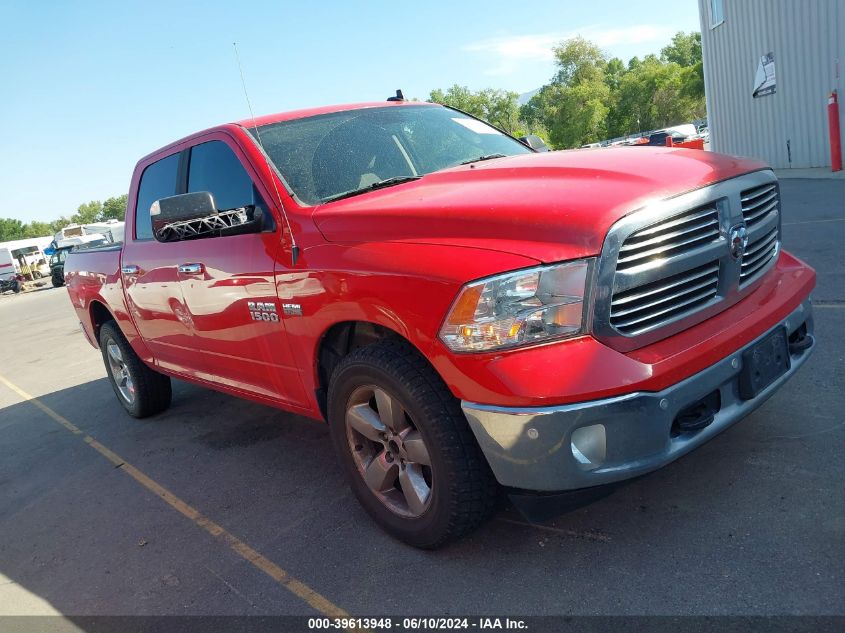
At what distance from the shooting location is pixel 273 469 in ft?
13.8

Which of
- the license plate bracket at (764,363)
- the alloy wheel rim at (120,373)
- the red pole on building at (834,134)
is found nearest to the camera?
the license plate bracket at (764,363)

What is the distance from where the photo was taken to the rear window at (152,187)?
182 inches

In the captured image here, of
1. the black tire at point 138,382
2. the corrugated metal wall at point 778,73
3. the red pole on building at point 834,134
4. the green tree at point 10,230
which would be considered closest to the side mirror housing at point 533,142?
the black tire at point 138,382

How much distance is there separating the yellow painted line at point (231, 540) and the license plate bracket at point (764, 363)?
1.73m

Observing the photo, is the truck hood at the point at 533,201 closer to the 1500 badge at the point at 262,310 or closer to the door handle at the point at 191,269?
the 1500 badge at the point at 262,310

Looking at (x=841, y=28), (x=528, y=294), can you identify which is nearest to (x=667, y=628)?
(x=528, y=294)

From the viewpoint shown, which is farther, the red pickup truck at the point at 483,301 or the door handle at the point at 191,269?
the door handle at the point at 191,269

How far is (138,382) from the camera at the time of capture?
18.2ft

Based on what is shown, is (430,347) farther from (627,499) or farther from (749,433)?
(749,433)

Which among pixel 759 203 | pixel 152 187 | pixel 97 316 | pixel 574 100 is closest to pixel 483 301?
pixel 759 203

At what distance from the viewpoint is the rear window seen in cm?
461

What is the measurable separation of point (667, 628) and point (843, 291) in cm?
431

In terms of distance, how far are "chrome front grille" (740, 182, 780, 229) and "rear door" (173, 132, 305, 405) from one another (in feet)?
6.64

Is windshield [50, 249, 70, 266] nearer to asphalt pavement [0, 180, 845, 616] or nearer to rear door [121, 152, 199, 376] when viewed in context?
rear door [121, 152, 199, 376]
